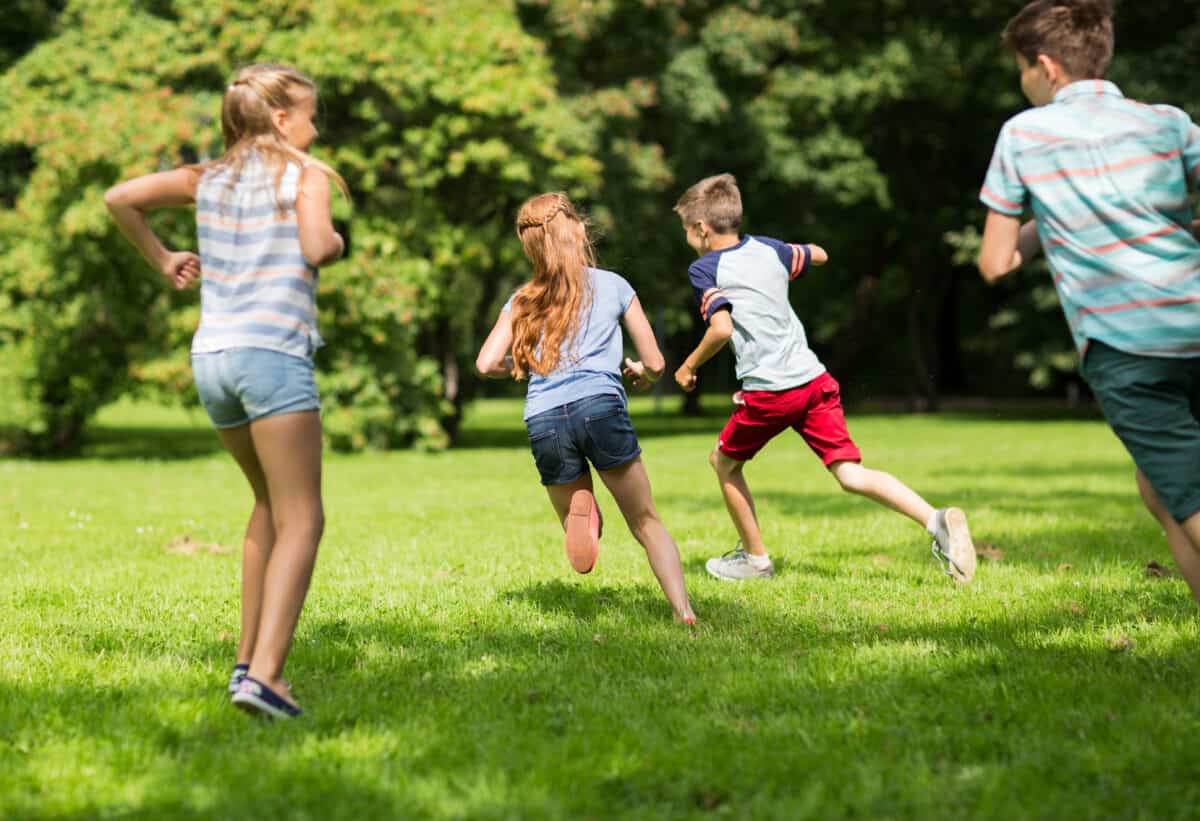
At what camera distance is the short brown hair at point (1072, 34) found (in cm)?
388

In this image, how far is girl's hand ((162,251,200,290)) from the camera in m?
4.17

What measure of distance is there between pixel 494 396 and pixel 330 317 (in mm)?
53849

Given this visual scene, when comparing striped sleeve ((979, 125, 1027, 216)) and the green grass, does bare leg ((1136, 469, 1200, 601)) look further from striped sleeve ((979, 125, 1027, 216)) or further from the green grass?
striped sleeve ((979, 125, 1027, 216))

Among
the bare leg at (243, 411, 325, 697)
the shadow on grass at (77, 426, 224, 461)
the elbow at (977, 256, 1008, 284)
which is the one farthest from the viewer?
the shadow on grass at (77, 426, 224, 461)

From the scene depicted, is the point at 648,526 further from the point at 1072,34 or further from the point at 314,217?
the point at 1072,34

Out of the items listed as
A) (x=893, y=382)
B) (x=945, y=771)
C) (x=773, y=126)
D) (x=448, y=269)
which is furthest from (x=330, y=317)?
(x=893, y=382)

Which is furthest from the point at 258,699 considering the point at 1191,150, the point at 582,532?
the point at 1191,150

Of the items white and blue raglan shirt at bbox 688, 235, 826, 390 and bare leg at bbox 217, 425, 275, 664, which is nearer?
bare leg at bbox 217, 425, 275, 664

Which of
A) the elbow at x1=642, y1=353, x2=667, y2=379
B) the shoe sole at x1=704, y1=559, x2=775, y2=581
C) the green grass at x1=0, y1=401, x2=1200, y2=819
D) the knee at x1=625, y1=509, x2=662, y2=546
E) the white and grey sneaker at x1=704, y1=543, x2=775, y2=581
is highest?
the elbow at x1=642, y1=353, x2=667, y2=379

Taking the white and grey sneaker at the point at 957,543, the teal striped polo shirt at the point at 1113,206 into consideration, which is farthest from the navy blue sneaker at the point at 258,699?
the white and grey sneaker at the point at 957,543

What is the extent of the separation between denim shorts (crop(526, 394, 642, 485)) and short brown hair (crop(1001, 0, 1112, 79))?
2172 millimetres

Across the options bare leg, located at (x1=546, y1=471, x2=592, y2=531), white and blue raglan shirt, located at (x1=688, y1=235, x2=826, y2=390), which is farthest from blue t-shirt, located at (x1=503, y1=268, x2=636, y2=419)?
white and blue raglan shirt, located at (x1=688, y1=235, x2=826, y2=390)

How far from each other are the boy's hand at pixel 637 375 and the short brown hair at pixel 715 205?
1.01 metres

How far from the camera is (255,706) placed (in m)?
4.00
